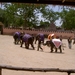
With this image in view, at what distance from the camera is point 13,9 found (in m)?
44.2

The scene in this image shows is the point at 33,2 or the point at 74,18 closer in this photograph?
the point at 33,2

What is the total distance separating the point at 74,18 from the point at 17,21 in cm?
1360

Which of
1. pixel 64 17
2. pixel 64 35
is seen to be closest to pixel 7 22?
pixel 64 17

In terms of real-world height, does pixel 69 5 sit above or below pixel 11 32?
above

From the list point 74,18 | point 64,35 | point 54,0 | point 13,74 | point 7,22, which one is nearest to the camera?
point 54,0

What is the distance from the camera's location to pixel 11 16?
46.2m

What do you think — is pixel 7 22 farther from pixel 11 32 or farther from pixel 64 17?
pixel 11 32

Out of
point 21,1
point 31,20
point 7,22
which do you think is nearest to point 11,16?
point 31,20

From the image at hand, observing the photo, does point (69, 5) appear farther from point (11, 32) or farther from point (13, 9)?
point (13, 9)

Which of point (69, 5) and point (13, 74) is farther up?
point (69, 5)

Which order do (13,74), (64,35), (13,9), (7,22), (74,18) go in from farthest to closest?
(7,22) < (74,18) < (13,9) < (64,35) < (13,74)

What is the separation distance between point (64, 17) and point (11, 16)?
15682 millimetres

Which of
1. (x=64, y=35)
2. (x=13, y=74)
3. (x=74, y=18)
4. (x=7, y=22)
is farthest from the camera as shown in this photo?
(x=7, y=22)

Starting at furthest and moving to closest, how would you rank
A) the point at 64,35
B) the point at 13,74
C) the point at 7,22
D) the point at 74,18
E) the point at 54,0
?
the point at 7,22 → the point at 74,18 → the point at 64,35 → the point at 13,74 → the point at 54,0
